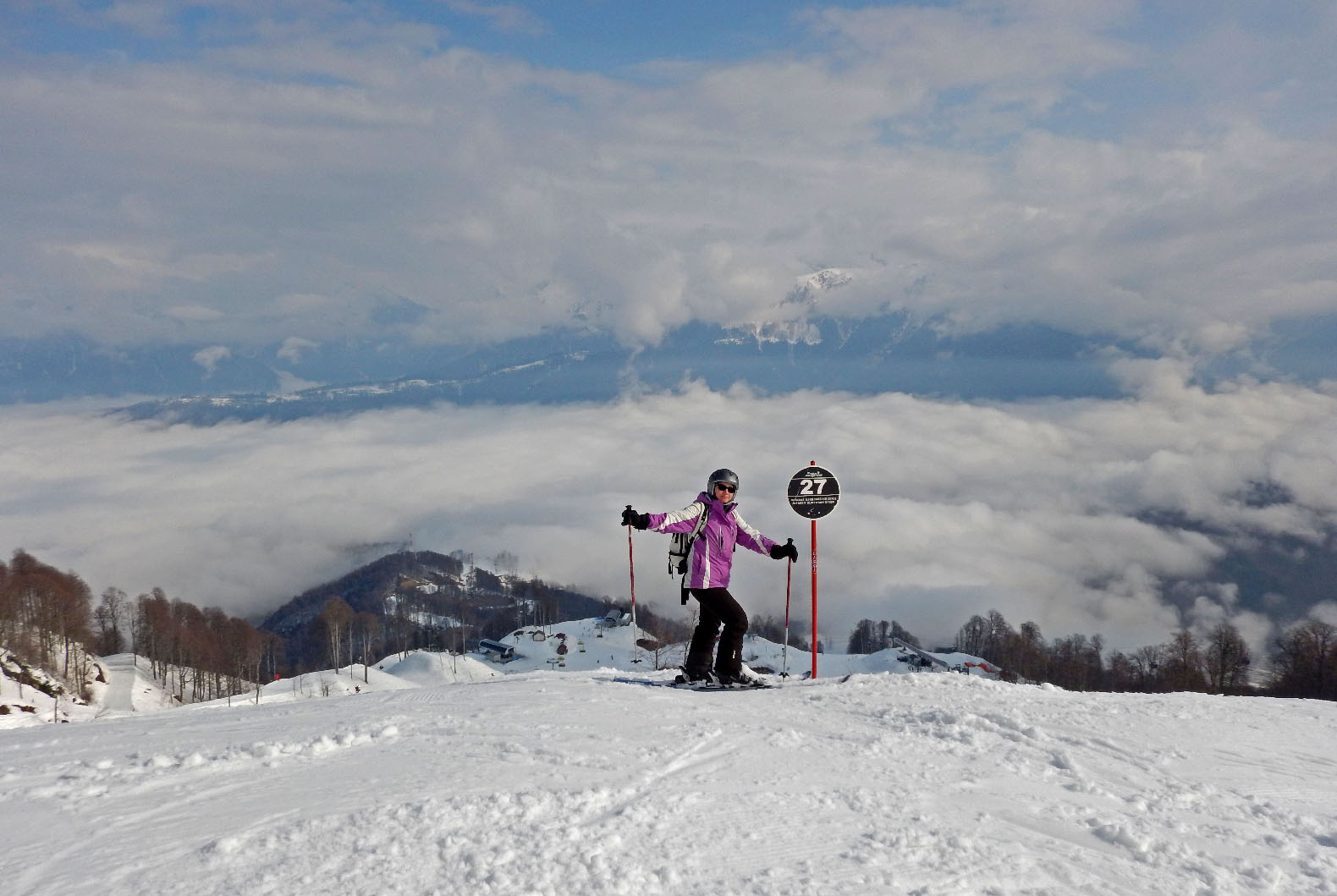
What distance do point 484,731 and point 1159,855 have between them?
5226mm

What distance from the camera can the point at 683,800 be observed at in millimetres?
5398

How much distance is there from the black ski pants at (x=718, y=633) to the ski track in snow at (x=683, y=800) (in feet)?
5.46

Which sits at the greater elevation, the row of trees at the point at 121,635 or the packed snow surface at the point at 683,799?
the packed snow surface at the point at 683,799

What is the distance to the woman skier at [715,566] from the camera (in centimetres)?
980

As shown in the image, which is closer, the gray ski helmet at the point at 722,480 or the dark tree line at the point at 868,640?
the gray ski helmet at the point at 722,480

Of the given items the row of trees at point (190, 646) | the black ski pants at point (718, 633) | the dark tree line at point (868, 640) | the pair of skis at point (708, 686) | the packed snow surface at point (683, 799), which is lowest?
the dark tree line at point (868, 640)

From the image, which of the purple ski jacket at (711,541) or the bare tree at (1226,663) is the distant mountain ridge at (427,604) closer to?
the bare tree at (1226,663)

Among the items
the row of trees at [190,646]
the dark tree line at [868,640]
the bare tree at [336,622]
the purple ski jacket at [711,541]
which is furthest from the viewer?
the dark tree line at [868,640]

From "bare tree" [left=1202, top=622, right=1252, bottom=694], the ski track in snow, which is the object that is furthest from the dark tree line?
the ski track in snow

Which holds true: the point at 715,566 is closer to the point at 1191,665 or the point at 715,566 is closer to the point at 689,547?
the point at 689,547

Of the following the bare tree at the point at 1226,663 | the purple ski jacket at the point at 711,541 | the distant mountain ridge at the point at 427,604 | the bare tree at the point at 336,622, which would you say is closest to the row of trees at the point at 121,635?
the bare tree at the point at 336,622

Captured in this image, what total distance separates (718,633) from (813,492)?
3289mm

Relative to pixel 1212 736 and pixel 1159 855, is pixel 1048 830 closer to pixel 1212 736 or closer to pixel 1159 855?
pixel 1159 855

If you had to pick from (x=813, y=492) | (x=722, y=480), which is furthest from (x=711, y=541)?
(x=813, y=492)
